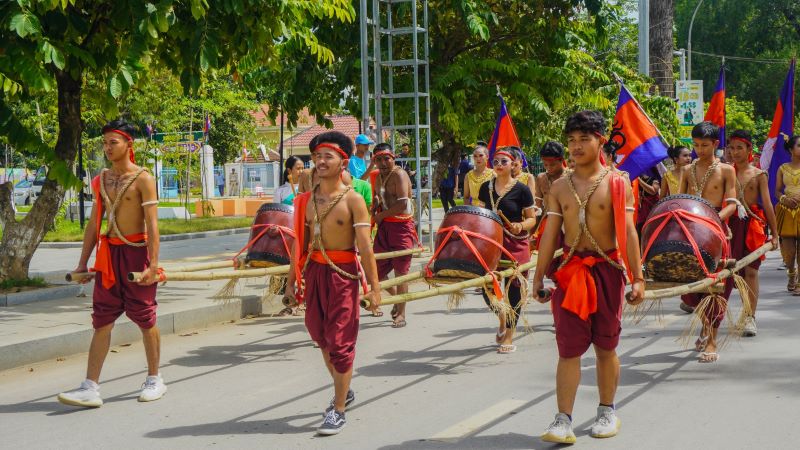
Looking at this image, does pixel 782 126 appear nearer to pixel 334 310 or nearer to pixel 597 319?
pixel 597 319

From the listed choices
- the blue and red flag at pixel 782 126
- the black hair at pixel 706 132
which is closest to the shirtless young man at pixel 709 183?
the black hair at pixel 706 132

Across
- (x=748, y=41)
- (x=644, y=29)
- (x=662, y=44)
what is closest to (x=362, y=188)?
(x=644, y=29)

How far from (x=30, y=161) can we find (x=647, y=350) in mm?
22759

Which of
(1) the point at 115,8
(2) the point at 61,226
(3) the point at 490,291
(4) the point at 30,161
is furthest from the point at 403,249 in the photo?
(4) the point at 30,161

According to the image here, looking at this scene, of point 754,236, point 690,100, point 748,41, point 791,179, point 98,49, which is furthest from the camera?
point 748,41

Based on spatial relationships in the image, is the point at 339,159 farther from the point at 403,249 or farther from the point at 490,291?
the point at 403,249

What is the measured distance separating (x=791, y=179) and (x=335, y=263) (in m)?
7.81

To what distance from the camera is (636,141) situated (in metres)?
7.83

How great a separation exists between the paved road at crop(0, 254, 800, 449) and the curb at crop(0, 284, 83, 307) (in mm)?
2339

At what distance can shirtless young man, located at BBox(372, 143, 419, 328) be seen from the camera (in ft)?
32.0

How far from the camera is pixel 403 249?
9.80m

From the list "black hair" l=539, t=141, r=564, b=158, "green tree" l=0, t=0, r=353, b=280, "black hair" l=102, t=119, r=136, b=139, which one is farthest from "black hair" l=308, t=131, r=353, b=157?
"green tree" l=0, t=0, r=353, b=280

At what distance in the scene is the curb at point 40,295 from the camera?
10.3 meters

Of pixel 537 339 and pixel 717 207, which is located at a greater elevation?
pixel 717 207
